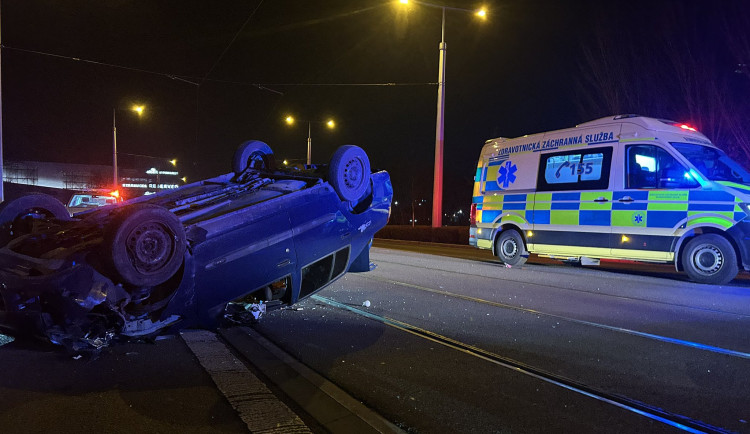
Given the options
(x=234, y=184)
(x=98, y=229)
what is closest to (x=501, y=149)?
(x=234, y=184)

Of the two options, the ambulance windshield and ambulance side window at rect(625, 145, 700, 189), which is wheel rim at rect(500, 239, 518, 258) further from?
the ambulance windshield

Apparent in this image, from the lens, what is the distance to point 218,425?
9.89 ft

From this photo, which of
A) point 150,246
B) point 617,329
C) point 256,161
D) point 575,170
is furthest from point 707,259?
point 150,246

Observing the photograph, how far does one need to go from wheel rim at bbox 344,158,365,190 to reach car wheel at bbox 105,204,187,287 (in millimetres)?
2052

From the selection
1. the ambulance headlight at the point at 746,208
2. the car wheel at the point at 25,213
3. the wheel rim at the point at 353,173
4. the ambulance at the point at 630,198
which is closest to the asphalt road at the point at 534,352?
the ambulance at the point at 630,198

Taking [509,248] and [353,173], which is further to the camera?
[509,248]

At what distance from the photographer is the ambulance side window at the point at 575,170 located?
9094 mm

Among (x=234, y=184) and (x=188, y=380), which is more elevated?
(x=234, y=184)

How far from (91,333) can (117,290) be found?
1.38ft

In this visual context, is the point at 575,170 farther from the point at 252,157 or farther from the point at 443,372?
the point at 443,372

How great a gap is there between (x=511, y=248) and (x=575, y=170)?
7.42 ft

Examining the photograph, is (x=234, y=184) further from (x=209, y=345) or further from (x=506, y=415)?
Answer: (x=506, y=415)

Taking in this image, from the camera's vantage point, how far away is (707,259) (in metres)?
8.20

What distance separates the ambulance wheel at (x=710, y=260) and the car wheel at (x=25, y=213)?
9.10m
